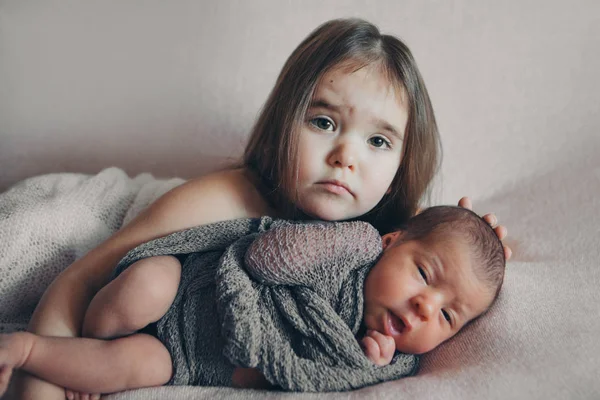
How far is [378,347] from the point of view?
2.47 ft

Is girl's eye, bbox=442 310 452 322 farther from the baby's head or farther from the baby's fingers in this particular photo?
the baby's fingers

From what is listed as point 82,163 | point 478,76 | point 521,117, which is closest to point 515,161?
point 521,117

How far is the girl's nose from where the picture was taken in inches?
34.4

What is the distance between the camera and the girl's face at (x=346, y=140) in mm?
884

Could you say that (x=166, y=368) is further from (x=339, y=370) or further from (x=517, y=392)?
(x=517, y=392)

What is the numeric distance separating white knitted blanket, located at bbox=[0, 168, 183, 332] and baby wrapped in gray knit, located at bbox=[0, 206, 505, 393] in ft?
0.69

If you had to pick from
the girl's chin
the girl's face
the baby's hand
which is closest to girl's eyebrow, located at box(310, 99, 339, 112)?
the girl's face

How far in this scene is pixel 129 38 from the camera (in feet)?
4.32

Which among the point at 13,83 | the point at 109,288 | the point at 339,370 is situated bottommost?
the point at 339,370

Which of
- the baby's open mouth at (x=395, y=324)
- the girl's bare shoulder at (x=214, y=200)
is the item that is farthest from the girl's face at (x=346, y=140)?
the baby's open mouth at (x=395, y=324)

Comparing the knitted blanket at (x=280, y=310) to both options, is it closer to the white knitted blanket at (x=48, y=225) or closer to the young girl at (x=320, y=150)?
the young girl at (x=320, y=150)

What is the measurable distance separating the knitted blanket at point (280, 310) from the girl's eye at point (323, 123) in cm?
18

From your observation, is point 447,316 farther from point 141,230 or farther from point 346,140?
point 141,230

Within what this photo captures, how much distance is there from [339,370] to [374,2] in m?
0.94
